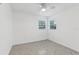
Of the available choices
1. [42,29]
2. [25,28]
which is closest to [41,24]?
[42,29]

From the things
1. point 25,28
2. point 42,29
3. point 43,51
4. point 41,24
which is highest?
point 41,24

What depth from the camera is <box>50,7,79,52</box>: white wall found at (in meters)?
2.59

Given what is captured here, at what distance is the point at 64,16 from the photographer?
10.3ft

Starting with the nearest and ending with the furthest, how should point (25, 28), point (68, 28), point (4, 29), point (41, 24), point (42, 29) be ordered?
point (4, 29) < point (68, 28) < point (25, 28) < point (41, 24) < point (42, 29)

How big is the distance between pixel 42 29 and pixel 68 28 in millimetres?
1831

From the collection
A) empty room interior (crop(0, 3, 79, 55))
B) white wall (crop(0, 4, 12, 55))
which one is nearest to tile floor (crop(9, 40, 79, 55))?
empty room interior (crop(0, 3, 79, 55))

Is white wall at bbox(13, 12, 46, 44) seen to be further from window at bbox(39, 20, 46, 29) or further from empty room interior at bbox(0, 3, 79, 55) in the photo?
window at bbox(39, 20, 46, 29)

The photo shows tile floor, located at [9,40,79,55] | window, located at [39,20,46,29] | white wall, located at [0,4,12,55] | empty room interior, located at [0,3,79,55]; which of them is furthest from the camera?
window, located at [39,20,46,29]

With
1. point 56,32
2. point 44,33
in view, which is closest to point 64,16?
point 56,32

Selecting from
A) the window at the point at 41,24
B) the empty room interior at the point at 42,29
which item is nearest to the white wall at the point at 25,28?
the empty room interior at the point at 42,29

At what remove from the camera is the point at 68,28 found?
9.65 ft

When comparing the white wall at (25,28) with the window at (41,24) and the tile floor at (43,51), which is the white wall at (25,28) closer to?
the window at (41,24)

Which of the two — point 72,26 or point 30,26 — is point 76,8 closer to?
point 72,26

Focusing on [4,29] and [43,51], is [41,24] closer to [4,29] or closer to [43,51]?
[43,51]
